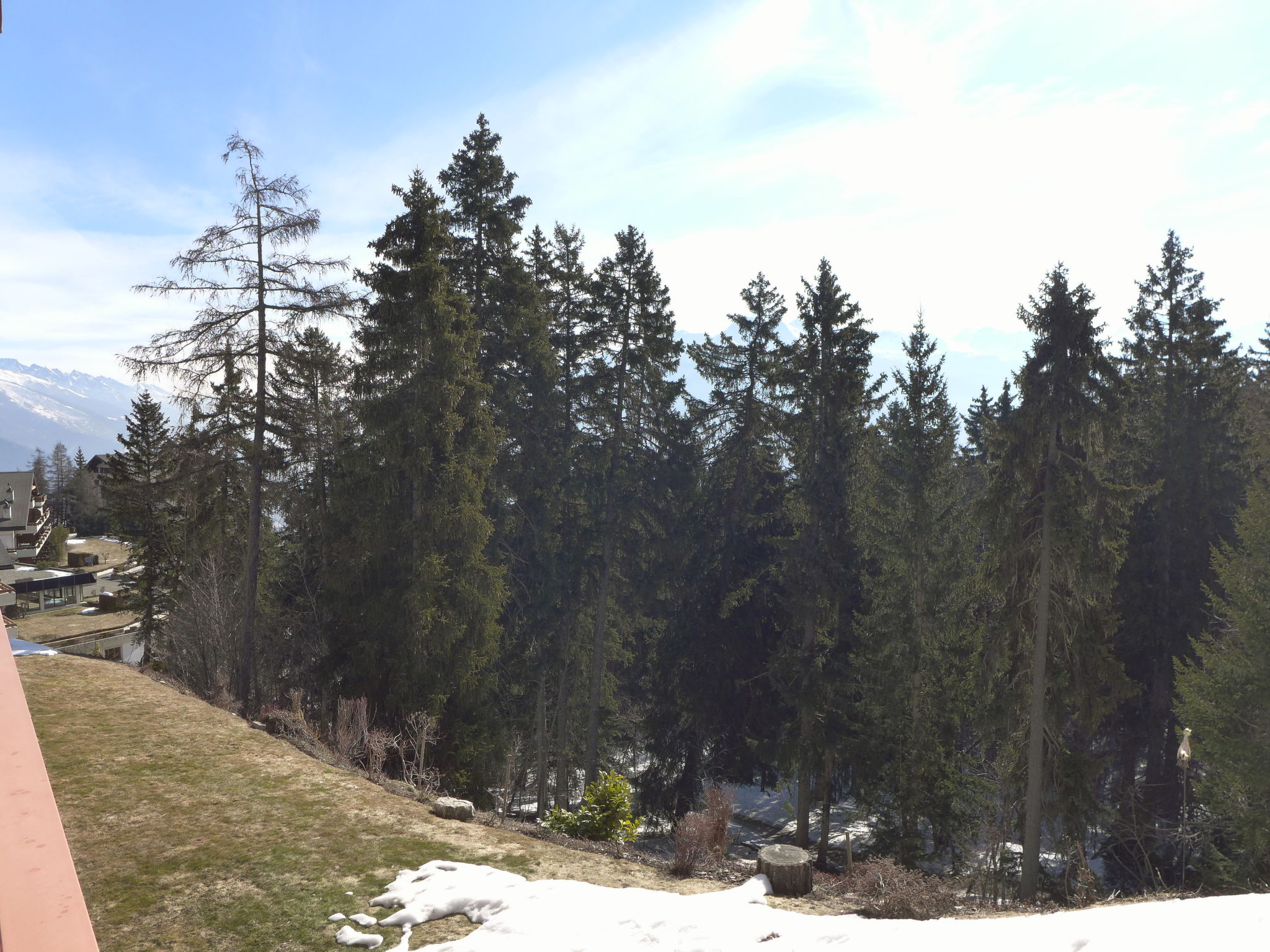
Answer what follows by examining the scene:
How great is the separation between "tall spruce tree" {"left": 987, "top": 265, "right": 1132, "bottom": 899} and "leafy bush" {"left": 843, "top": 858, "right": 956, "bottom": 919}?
8.71 meters

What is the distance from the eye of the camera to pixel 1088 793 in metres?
17.1

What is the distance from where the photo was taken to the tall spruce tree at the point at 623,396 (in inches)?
1056

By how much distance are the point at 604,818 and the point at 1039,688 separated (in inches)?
424

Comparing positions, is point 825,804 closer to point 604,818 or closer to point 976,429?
point 604,818

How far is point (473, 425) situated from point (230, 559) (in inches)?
396

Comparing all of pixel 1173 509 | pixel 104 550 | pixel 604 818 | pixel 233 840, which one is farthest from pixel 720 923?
pixel 104 550

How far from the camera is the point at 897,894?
8.09 meters

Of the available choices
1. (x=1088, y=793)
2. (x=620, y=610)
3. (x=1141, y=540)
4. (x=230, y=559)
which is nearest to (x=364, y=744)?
(x=230, y=559)

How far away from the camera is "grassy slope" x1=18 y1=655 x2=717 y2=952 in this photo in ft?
24.6

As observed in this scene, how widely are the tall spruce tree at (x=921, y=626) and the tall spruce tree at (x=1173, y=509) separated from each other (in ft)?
21.8

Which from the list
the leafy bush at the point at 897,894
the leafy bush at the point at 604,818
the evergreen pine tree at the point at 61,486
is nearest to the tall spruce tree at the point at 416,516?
the leafy bush at the point at 604,818

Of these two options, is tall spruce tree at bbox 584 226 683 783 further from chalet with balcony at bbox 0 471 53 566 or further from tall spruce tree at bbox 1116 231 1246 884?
chalet with balcony at bbox 0 471 53 566

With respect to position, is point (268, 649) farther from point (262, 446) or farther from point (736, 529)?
point (736, 529)

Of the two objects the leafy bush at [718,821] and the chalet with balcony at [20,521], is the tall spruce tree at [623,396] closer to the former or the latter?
the leafy bush at [718,821]
